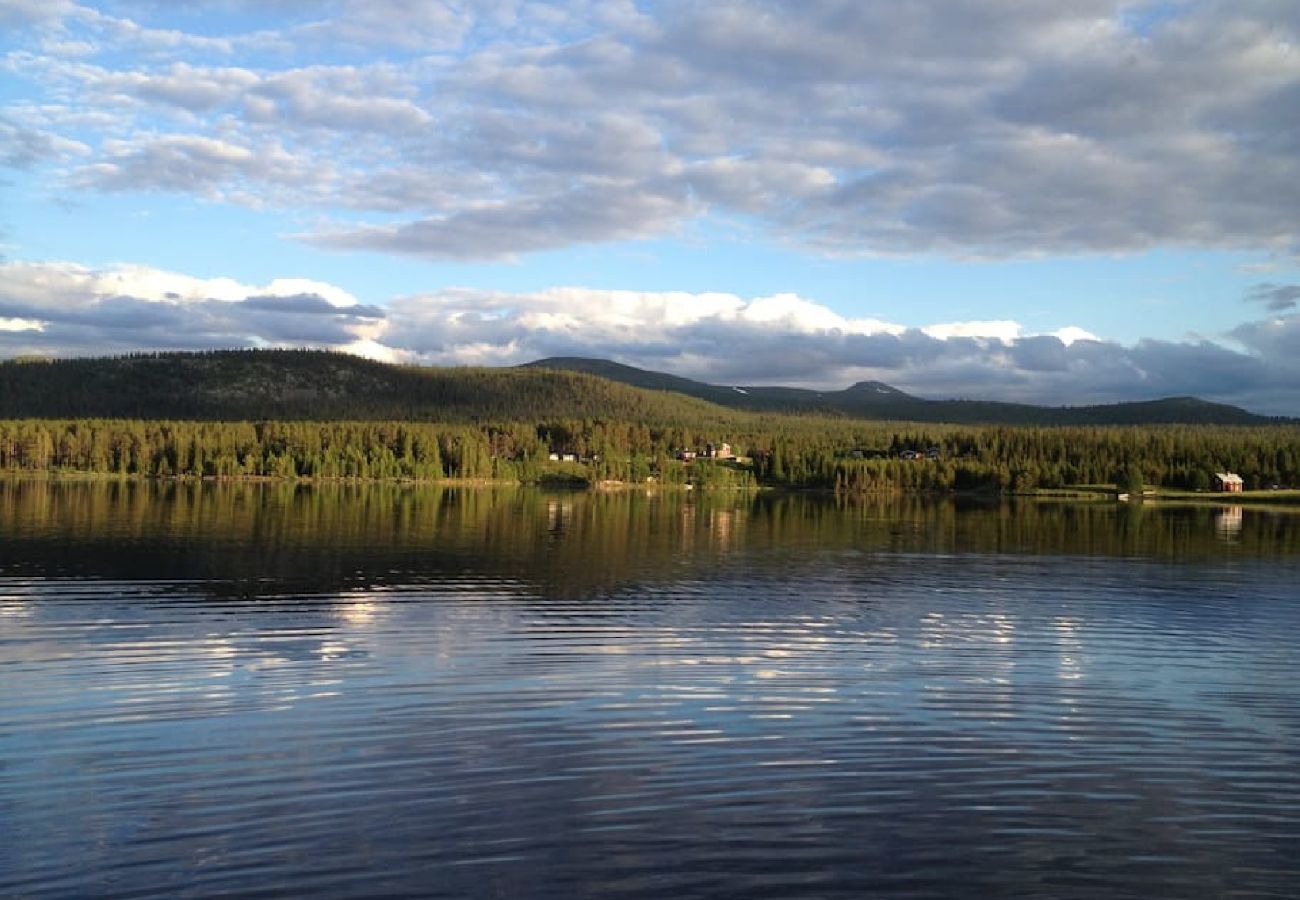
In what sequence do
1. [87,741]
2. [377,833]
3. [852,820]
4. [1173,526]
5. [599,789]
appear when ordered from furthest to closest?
[1173,526] < [87,741] < [599,789] < [852,820] < [377,833]

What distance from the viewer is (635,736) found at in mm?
22391

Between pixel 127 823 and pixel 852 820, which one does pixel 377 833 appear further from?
pixel 852 820

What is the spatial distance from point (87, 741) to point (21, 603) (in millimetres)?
22165

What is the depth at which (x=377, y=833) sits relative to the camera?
16422mm

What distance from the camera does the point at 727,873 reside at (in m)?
15.1

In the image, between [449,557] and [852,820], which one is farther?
[449,557]

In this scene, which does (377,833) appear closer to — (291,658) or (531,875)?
(531,875)

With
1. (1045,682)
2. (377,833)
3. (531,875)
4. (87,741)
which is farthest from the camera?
(1045,682)

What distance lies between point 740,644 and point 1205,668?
13.7m

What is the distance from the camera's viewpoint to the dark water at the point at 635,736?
1546 centimetres

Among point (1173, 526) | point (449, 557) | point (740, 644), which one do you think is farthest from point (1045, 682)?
point (1173, 526)

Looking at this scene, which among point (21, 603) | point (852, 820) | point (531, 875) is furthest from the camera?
point (21, 603)

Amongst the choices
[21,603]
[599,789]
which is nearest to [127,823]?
[599,789]

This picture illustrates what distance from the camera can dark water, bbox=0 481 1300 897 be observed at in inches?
609
